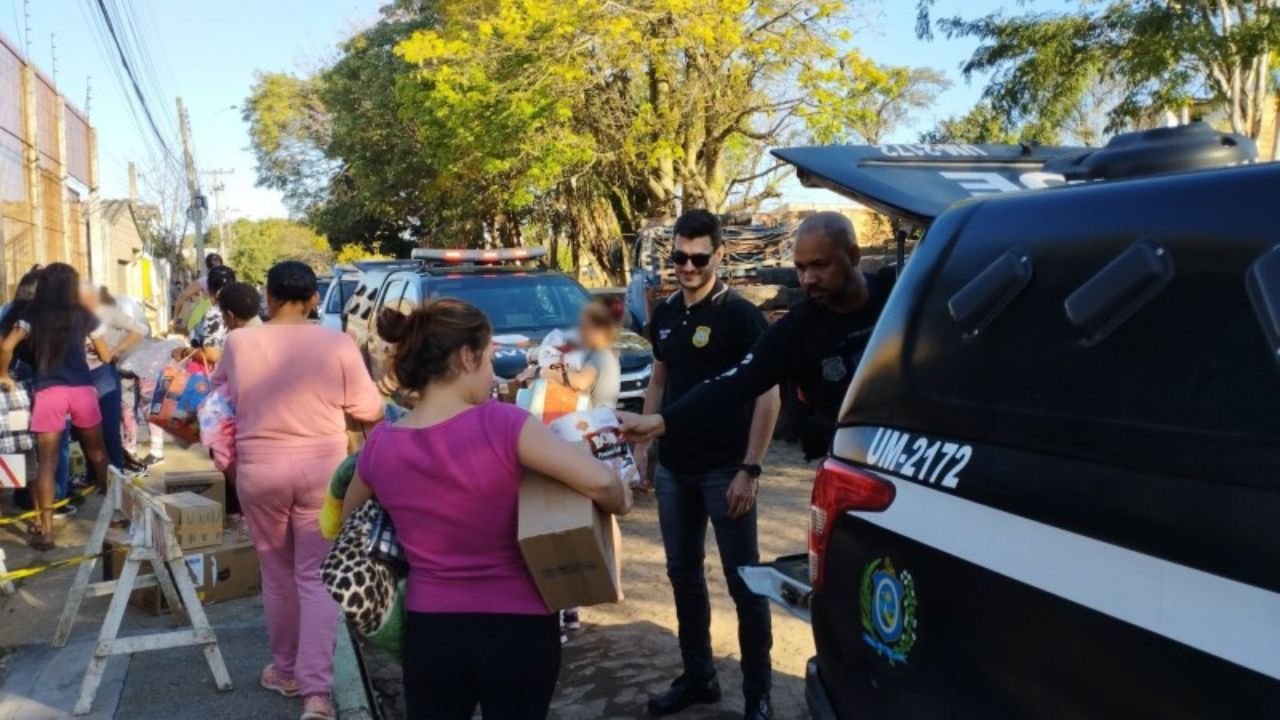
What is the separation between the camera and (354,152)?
1323 inches

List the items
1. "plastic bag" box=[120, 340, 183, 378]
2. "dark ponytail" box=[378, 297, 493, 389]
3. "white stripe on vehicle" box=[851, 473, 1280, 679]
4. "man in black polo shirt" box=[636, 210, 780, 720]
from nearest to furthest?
1. "white stripe on vehicle" box=[851, 473, 1280, 679]
2. "dark ponytail" box=[378, 297, 493, 389]
3. "man in black polo shirt" box=[636, 210, 780, 720]
4. "plastic bag" box=[120, 340, 183, 378]

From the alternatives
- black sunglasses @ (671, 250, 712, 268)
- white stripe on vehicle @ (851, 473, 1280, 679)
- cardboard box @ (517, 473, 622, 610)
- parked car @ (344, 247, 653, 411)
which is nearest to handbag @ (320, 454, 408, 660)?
cardboard box @ (517, 473, 622, 610)

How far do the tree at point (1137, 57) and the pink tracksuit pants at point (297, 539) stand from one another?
11.4m

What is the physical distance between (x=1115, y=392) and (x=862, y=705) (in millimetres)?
953

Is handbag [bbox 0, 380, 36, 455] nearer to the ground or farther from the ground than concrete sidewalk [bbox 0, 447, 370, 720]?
farther from the ground

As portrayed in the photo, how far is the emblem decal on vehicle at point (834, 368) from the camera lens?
389 cm

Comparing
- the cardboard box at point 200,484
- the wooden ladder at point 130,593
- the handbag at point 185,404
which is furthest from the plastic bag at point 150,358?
the wooden ladder at point 130,593

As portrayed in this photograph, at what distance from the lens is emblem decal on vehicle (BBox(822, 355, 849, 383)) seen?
389 cm

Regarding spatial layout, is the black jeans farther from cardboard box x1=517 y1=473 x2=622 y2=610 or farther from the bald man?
the bald man

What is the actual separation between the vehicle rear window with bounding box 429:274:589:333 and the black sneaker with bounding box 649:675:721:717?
17.1ft

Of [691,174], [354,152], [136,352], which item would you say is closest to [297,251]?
[354,152]

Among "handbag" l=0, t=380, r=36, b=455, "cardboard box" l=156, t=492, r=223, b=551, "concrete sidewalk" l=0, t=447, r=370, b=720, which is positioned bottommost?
"concrete sidewalk" l=0, t=447, r=370, b=720

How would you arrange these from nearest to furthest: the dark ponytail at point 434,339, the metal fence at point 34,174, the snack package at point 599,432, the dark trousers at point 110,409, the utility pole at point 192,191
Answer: the dark ponytail at point 434,339
the snack package at point 599,432
the dark trousers at point 110,409
the metal fence at point 34,174
the utility pole at point 192,191

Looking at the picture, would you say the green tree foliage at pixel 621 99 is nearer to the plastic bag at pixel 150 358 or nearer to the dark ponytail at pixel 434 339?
the plastic bag at pixel 150 358
